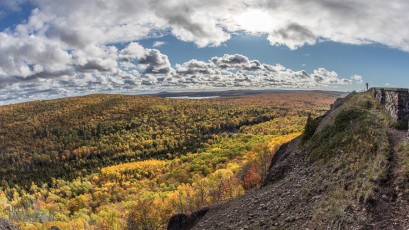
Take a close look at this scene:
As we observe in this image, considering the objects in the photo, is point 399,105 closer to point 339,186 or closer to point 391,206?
point 339,186

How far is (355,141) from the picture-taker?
3048 cm

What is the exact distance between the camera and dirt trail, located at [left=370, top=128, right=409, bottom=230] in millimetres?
18203

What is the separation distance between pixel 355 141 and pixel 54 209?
669 ft

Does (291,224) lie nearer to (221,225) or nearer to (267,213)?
(267,213)

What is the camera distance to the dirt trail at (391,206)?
59.7 feet

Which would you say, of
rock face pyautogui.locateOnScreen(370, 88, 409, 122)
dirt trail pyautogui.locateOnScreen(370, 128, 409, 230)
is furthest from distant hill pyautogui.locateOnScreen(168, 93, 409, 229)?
rock face pyautogui.locateOnScreen(370, 88, 409, 122)

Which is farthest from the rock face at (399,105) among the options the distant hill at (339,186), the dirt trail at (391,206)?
the dirt trail at (391,206)

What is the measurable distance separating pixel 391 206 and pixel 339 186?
534 cm

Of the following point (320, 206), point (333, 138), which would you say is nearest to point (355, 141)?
point (333, 138)

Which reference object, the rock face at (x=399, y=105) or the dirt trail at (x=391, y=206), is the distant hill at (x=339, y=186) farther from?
the rock face at (x=399, y=105)

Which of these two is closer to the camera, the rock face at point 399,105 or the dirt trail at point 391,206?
the dirt trail at point 391,206

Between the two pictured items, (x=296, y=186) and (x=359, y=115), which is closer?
(x=296, y=186)

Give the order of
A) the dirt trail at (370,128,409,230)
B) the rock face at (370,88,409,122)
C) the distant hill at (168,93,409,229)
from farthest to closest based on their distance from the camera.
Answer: the rock face at (370,88,409,122) → the distant hill at (168,93,409,229) → the dirt trail at (370,128,409,230)

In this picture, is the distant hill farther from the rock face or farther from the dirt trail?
the rock face
